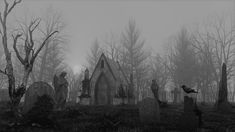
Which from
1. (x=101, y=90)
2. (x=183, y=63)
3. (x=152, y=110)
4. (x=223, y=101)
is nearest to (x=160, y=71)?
(x=183, y=63)

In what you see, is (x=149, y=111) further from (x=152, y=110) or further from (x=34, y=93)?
(x=34, y=93)

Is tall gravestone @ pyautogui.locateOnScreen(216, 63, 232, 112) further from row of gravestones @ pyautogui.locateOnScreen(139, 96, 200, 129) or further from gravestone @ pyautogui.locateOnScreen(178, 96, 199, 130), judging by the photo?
gravestone @ pyautogui.locateOnScreen(178, 96, 199, 130)

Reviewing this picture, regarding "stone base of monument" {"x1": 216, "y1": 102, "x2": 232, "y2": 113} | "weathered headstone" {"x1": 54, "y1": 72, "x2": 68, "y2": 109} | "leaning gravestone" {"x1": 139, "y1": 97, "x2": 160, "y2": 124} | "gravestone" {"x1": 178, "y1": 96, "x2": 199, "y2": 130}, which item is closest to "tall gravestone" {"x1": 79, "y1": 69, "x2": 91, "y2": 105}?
"weathered headstone" {"x1": 54, "y1": 72, "x2": 68, "y2": 109}

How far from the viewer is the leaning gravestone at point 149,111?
978 cm

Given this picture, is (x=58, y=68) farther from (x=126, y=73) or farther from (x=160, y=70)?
(x=160, y=70)

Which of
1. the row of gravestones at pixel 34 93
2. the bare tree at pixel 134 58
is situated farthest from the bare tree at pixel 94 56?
the row of gravestones at pixel 34 93

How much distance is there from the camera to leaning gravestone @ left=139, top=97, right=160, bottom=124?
32.1 feet

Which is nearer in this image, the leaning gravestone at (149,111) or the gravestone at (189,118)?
the gravestone at (189,118)

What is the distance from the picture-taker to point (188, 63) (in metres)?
38.9

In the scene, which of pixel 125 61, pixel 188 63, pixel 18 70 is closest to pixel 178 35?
pixel 188 63

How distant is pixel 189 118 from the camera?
315 inches

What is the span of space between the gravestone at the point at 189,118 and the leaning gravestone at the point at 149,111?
179cm

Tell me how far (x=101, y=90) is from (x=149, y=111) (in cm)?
2061

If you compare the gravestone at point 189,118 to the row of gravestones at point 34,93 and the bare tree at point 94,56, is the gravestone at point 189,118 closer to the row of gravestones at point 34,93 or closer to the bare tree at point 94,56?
the row of gravestones at point 34,93
